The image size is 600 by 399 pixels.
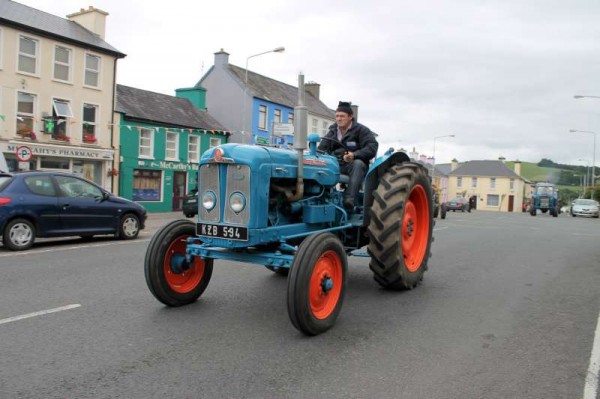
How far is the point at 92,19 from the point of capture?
1025 inches

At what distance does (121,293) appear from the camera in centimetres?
607

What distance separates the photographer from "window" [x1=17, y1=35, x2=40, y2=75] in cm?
2223

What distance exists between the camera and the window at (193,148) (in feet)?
102

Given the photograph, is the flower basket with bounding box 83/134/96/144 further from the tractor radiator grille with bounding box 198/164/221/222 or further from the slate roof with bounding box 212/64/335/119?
the tractor radiator grille with bounding box 198/164/221/222

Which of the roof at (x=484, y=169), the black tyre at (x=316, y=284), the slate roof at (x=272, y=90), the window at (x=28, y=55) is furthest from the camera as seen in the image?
the roof at (x=484, y=169)

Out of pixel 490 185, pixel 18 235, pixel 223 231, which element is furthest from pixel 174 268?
pixel 490 185

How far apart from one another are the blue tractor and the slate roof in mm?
30839

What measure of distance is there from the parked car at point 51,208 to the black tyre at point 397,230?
23.7 ft

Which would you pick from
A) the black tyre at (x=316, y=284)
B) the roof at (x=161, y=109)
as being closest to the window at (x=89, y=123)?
the roof at (x=161, y=109)

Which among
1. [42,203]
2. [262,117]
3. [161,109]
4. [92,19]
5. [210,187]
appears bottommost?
[42,203]

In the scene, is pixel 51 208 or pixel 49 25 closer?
pixel 51 208

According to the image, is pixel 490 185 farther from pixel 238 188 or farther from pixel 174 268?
pixel 238 188

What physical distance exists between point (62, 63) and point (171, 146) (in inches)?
304

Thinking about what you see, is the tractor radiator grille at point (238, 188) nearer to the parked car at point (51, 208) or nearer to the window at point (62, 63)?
the parked car at point (51, 208)
